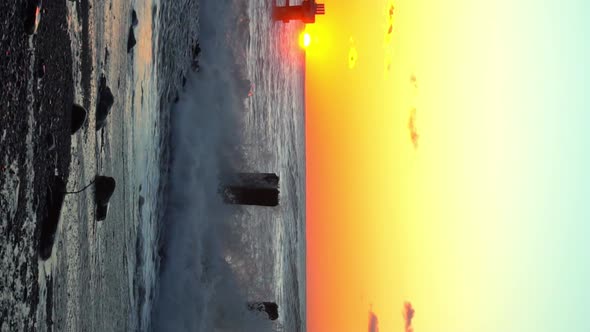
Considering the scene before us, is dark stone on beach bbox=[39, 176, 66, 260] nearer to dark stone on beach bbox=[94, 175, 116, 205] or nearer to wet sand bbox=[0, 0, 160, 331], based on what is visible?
wet sand bbox=[0, 0, 160, 331]

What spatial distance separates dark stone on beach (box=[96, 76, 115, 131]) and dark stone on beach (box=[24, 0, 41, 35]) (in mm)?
1028

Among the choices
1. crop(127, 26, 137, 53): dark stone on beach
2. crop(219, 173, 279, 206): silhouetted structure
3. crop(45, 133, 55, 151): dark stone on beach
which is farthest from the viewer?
crop(219, 173, 279, 206): silhouetted structure

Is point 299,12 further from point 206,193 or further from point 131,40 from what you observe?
point 131,40

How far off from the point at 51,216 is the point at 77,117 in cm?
59

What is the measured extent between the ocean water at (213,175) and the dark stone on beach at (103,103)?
1299 mm

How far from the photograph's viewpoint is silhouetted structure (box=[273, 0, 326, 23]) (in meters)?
7.89

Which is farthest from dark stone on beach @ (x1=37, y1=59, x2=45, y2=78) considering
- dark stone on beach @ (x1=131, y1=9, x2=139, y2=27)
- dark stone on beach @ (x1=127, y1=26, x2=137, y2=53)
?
dark stone on beach @ (x1=131, y1=9, x2=139, y2=27)

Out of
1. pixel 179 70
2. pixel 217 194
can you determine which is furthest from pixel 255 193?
pixel 179 70

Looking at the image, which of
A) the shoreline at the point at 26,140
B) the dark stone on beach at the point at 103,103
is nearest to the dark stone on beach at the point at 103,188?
the dark stone on beach at the point at 103,103

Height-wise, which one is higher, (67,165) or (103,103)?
(103,103)

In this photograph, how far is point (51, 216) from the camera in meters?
2.53

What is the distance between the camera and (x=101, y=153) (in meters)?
3.34

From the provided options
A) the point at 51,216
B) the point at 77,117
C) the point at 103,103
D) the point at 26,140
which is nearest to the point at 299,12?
the point at 103,103

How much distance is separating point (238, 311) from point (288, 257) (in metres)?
2.10
